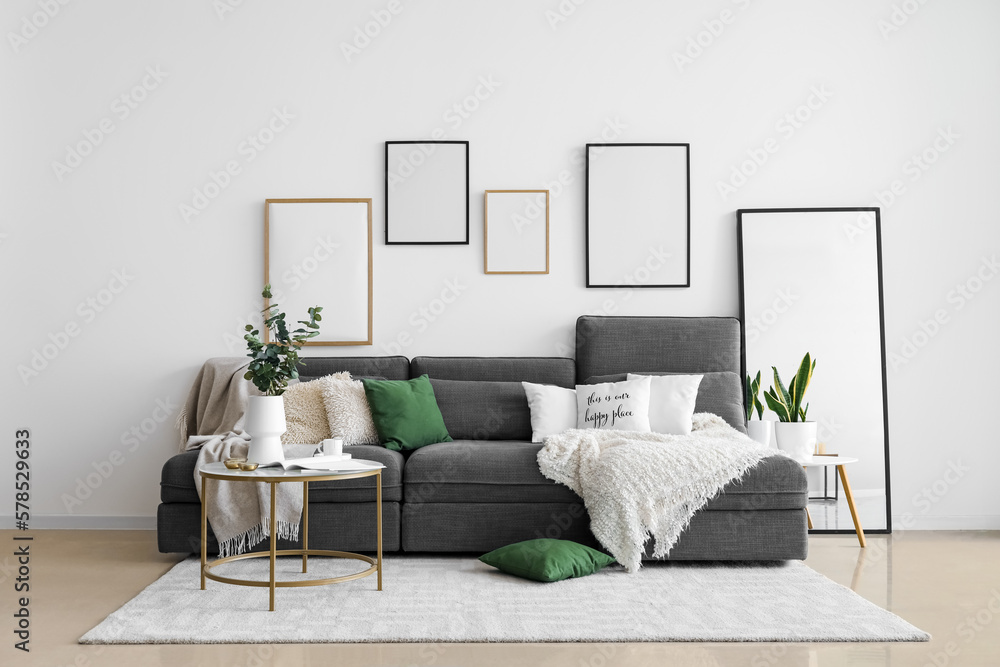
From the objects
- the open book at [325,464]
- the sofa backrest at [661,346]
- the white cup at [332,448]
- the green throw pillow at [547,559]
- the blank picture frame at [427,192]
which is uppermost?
the blank picture frame at [427,192]

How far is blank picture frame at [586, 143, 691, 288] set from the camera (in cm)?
452

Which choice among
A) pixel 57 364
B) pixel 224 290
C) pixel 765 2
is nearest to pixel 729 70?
pixel 765 2

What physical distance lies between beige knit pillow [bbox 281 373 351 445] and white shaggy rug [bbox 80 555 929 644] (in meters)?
0.66

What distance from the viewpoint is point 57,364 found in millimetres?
4434

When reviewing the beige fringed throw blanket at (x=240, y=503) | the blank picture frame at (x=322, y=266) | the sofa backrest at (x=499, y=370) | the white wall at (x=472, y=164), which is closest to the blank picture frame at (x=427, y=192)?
the white wall at (x=472, y=164)

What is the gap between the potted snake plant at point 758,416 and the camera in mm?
4191

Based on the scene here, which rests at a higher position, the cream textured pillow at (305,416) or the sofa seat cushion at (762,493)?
the cream textured pillow at (305,416)

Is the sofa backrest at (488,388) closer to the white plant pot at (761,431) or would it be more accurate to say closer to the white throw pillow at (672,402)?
the white throw pillow at (672,402)

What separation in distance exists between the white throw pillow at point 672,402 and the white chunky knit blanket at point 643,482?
1.35 feet

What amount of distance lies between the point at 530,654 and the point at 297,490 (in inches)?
57.1

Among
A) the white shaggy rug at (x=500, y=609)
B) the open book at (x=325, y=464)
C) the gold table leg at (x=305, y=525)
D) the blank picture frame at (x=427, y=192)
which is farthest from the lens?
→ the blank picture frame at (x=427, y=192)

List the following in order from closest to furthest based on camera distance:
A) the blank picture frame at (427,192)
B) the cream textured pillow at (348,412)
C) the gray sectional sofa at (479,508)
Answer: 1. the gray sectional sofa at (479,508)
2. the cream textured pillow at (348,412)
3. the blank picture frame at (427,192)

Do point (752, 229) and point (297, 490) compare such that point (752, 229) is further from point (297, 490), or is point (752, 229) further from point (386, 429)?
point (297, 490)

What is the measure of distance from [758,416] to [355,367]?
2.13 m
